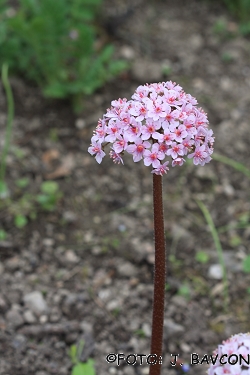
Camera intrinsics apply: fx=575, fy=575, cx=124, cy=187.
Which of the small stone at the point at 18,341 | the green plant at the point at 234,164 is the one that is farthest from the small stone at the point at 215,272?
Answer: the small stone at the point at 18,341

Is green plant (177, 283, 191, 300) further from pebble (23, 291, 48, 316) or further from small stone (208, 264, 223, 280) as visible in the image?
pebble (23, 291, 48, 316)

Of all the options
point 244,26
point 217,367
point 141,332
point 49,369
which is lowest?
point 217,367

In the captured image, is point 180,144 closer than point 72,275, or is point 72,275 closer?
point 180,144

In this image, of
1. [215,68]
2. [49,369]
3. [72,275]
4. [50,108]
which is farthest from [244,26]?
[49,369]

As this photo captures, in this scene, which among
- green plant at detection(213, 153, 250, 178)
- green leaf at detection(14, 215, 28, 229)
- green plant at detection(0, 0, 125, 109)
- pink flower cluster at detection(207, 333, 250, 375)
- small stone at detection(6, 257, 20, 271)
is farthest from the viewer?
green plant at detection(0, 0, 125, 109)

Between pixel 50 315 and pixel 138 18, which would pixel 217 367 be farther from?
pixel 138 18

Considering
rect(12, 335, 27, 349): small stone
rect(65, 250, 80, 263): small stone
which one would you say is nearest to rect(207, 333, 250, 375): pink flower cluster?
rect(12, 335, 27, 349): small stone

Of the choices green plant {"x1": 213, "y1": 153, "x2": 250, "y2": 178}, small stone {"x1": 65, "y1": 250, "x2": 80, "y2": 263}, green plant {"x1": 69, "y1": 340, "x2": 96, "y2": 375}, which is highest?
green plant {"x1": 213, "y1": 153, "x2": 250, "y2": 178}

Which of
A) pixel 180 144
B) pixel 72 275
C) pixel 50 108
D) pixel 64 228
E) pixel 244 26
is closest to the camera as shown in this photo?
pixel 180 144
